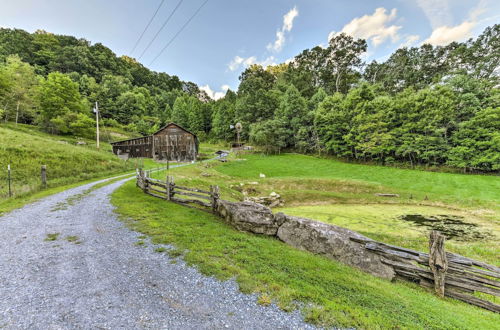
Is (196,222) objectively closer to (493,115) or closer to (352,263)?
(352,263)

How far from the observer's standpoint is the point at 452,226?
39.2ft

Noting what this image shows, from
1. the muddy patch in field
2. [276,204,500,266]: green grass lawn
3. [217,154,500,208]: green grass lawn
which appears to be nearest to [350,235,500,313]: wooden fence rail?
[276,204,500,266]: green grass lawn

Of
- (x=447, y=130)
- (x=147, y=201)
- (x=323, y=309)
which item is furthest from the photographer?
(x=447, y=130)

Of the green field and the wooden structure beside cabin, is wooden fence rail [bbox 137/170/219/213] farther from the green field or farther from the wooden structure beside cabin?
the wooden structure beside cabin

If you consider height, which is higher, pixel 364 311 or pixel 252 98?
pixel 252 98

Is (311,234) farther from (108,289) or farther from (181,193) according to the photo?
(181,193)

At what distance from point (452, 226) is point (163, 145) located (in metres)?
42.0

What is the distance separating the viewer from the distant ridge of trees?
31500mm

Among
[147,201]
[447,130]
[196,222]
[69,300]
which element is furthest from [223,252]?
[447,130]

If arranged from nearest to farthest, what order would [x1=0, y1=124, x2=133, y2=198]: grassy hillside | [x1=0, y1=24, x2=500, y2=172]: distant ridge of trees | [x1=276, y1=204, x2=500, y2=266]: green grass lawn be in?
1. [x1=276, y1=204, x2=500, y2=266]: green grass lawn
2. [x1=0, y1=124, x2=133, y2=198]: grassy hillside
3. [x1=0, y1=24, x2=500, y2=172]: distant ridge of trees

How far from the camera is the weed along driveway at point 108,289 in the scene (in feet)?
11.0

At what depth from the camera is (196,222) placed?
328 inches

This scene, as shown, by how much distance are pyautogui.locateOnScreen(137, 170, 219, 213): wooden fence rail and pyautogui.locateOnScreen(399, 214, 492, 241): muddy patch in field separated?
1270 cm

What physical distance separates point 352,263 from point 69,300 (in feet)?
22.5
